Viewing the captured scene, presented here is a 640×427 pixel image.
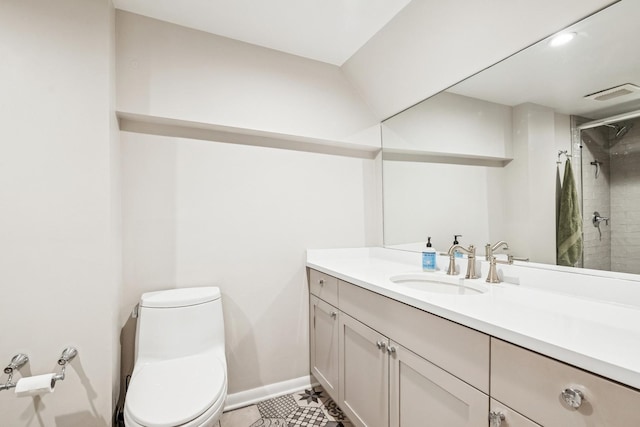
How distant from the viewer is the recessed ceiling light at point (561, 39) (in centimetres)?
119

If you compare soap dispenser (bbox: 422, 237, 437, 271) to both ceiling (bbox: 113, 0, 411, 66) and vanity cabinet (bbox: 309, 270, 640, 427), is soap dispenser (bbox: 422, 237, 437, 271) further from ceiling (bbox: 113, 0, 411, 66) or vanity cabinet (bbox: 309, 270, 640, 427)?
ceiling (bbox: 113, 0, 411, 66)

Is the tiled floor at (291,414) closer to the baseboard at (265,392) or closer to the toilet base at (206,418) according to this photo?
the baseboard at (265,392)

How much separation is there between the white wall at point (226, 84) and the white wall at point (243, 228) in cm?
19

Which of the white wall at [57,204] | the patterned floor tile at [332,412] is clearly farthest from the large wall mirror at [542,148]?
the white wall at [57,204]

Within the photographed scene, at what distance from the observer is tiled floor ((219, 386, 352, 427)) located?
169cm

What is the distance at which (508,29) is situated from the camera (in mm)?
1320

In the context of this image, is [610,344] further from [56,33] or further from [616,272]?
[56,33]

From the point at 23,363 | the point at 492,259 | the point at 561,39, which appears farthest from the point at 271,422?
the point at 561,39

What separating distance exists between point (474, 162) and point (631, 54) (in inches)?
28.8

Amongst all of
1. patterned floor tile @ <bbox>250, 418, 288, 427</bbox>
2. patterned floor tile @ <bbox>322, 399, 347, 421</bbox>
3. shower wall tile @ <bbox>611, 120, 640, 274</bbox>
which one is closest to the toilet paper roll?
patterned floor tile @ <bbox>250, 418, 288, 427</bbox>

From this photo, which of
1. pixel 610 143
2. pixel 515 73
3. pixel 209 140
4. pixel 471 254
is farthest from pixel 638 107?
pixel 209 140

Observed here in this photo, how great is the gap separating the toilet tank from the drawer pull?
1.50 meters

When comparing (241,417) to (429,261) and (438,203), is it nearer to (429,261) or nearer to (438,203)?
(429,261)

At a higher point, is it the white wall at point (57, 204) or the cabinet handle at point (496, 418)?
the white wall at point (57, 204)
